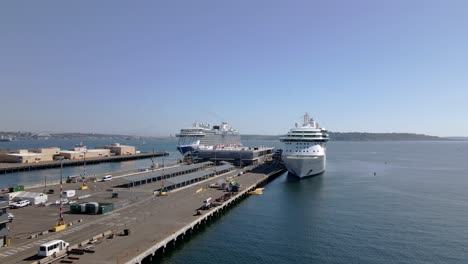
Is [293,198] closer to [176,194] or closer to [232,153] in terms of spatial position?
[176,194]

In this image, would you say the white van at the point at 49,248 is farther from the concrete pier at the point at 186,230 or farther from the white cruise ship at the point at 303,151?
the white cruise ship at the point at 303,151

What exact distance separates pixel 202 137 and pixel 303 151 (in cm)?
5945

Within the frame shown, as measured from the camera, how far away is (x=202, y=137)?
433 ft

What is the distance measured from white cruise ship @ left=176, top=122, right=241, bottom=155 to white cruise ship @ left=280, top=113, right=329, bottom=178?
4925 centimetres

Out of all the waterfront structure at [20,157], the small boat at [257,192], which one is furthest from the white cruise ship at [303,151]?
the waterfront structure at [20,157]

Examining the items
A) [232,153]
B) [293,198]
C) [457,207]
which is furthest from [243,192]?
[232,153]

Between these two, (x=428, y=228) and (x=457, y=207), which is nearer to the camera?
(x=428, y=228)

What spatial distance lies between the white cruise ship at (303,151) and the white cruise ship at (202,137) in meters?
49.3

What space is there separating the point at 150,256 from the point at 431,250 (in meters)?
26.6

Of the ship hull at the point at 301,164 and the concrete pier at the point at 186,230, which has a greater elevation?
the ship hull at the point at 301,164

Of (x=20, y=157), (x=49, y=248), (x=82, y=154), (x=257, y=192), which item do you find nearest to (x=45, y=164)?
(x=20, y=157)

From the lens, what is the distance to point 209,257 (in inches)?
1242

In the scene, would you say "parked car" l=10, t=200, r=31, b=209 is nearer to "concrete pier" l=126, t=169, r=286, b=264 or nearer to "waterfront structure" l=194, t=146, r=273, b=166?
"concrete pier" l=126, t=169, r=286, b=264

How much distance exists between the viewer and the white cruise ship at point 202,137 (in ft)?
424
